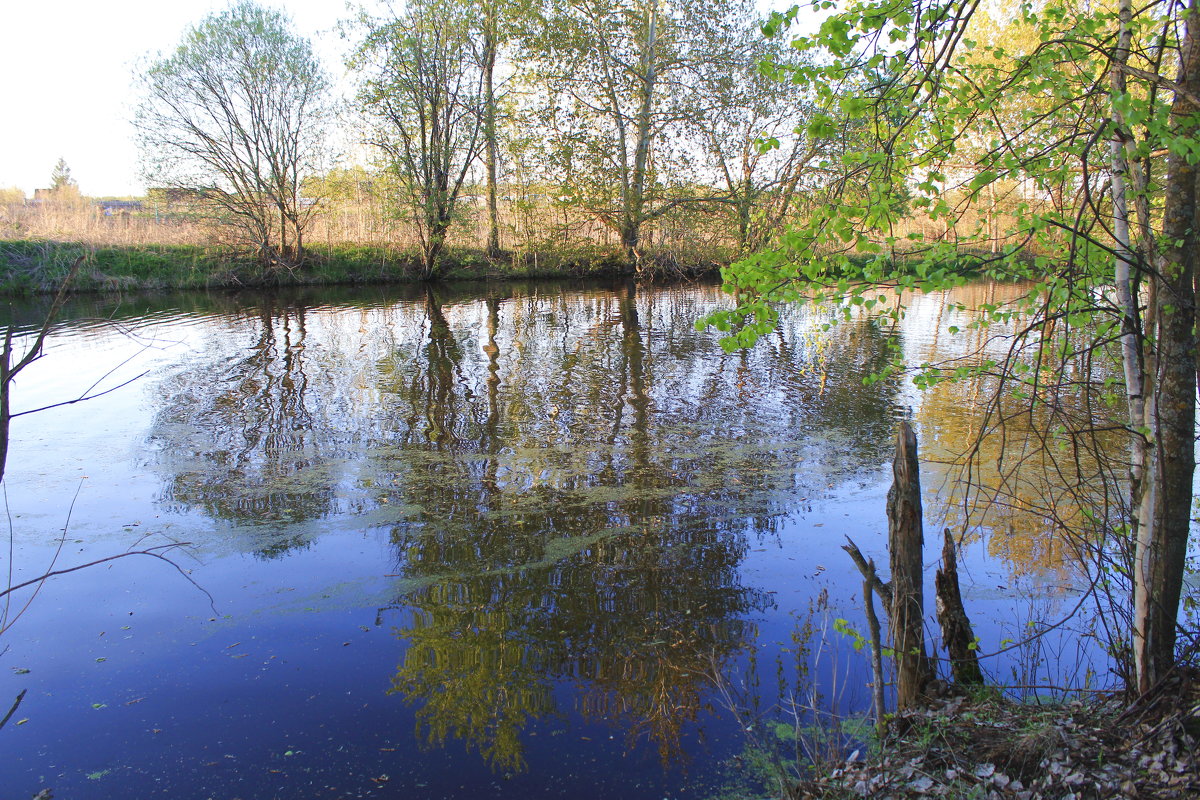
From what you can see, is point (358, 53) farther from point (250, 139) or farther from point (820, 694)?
point (820, 694)

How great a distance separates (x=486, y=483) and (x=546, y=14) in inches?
850

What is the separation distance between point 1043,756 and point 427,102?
30.8 meters

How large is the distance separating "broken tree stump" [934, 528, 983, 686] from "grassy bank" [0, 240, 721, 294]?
19408 mm

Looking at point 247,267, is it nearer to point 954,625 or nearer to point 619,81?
point 619,81

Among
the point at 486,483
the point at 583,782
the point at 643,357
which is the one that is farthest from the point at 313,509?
the point at 643,357

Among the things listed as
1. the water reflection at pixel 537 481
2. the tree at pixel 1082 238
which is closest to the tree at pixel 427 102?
the water reflection at pixel 537 481

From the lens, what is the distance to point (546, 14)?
25.2 meters

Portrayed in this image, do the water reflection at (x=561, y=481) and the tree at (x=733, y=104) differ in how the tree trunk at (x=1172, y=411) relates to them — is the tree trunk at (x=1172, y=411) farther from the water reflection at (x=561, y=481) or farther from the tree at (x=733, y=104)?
the tree at (x=733, y=104)

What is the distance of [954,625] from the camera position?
14.6ft

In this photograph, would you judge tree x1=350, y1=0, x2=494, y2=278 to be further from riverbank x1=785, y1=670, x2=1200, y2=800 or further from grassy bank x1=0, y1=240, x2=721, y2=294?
riverbank x1=785, y1=670, x2=1200, y2=800

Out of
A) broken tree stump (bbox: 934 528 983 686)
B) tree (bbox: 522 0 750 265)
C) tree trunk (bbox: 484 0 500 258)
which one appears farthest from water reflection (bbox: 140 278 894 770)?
tree trunk (bbox: 484 0 500 258)

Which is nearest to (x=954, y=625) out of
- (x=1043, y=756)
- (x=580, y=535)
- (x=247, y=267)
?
(x=1043, y=756)

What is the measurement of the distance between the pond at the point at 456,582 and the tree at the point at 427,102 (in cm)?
1983

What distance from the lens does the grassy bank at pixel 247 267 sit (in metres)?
26.2
